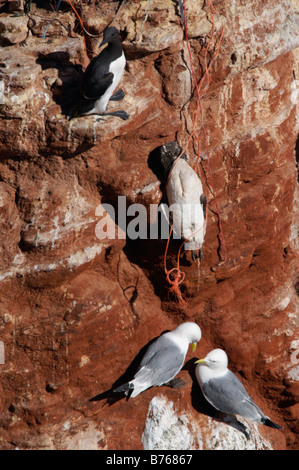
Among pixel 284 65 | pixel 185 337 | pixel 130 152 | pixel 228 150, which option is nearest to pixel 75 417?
pixel 185 337

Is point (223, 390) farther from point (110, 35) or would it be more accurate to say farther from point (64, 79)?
point (110, 35)

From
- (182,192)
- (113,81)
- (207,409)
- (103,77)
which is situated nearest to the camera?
(103,77)

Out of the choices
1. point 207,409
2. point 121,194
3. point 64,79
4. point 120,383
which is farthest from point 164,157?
point 207,409

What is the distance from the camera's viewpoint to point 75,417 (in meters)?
4.71

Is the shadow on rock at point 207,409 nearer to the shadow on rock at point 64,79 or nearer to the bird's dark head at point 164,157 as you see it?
the bird's dark head at point 164,157

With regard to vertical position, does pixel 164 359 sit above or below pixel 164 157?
below

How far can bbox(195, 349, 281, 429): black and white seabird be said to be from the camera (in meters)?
4.82

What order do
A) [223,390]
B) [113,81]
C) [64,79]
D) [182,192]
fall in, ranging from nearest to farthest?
1. [113,81]
2. [64,79]
3. [182,192]
4. [223,390]

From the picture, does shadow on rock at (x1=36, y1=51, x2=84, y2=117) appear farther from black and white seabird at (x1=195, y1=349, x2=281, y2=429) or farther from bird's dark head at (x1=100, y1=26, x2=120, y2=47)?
black and white seabird at (x1=195, y1=349, x2=281, y2=429)

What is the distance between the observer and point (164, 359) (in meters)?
4.74

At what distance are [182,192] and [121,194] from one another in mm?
546

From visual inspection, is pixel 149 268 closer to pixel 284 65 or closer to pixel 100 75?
pixel 100 75

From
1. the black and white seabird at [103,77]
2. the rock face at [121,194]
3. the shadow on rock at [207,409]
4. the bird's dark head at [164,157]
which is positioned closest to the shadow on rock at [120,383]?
Answer: the rock face at [121,194]

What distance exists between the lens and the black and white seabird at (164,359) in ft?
15.1
